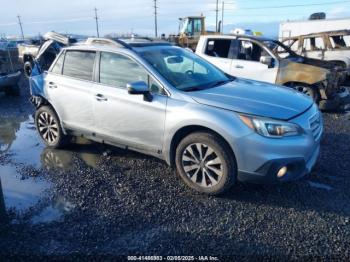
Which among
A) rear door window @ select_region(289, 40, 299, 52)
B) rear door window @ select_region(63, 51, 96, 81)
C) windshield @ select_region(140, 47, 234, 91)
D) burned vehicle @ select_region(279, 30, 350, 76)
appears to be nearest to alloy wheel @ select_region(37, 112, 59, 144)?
rear door window @ select_region(63, 51, 96, 81)

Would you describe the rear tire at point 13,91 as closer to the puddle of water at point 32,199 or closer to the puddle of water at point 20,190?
the puddle of water at point 20,190

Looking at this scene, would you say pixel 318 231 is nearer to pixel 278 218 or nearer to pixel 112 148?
pixel 278 218

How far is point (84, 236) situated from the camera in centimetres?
340

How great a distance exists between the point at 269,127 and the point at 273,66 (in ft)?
16.2

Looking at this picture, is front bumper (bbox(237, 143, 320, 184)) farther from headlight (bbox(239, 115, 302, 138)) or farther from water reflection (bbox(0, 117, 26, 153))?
water reflection (bbox(0, 117, 26, 153))

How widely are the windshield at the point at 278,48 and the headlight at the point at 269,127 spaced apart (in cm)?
513

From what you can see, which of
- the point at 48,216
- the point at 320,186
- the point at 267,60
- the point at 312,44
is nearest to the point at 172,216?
the point at 48,216

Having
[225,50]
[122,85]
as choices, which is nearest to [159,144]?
[122,85]

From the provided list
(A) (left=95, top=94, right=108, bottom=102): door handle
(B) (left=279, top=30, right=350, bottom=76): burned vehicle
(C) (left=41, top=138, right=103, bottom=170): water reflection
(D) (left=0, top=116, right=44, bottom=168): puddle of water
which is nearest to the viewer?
(A) (left=95, top=94, right=108, bottom=102): door handle

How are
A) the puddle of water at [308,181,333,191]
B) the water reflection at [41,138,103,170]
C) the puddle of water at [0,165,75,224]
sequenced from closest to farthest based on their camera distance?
the puddle of water at [0,165,75,224] → the puddle of water at [308,181,333,191] → the water reflection at [41,138,103,170]

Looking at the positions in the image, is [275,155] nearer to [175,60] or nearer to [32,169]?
[175,60]

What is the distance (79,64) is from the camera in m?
5.30

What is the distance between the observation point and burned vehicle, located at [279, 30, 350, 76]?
1137cm

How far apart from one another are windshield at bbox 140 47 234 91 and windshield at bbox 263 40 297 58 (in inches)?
151
